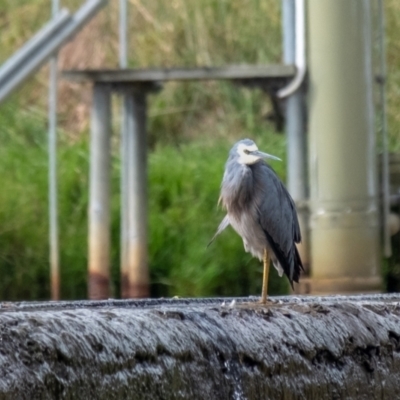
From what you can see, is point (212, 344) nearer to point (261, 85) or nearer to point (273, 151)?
point (261, 85)

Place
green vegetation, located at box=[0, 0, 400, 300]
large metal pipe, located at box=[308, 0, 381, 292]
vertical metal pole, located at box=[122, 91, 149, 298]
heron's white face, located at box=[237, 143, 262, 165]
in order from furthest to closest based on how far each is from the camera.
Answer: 1. green vegetation, located at box=[0, 0, 400, 300]
2. vertical metal pole, located at box=[122, 91, 149, 298]
3. large metal pipe, located at box=[308, 0, 381, 292]
4. heron's white face, located at box=[237, 143, 262, 165]

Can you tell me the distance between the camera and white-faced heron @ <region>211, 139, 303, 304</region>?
3.97 m

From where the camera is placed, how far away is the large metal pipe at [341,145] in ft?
19.8

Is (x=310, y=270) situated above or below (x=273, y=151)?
below

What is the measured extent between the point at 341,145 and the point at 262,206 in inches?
87.6

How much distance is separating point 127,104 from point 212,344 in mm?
4263

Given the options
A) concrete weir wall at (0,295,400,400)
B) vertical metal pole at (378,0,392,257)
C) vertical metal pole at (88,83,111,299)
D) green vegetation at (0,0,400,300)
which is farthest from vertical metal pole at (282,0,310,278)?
concrete weir wall at (0,295,400,400)

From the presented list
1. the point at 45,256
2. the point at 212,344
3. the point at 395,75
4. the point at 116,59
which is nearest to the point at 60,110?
the point at 116,59

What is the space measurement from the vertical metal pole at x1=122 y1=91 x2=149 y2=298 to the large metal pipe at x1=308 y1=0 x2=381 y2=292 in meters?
1.05

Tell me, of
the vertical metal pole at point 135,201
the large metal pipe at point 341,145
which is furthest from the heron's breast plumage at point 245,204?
the vertical metal pole at point 135,201

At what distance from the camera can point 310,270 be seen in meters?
6.07

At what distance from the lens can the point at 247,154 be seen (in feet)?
13.0

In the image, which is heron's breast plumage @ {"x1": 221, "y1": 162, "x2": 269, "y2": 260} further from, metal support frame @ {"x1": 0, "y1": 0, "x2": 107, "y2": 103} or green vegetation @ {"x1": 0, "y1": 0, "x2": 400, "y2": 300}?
green vegetation @ {"x1": 0, "y1": 0, "x2": 400, "y2": 300}

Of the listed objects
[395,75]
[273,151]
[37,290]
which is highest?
[395,75]
